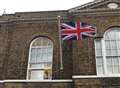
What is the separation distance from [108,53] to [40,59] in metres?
4.13

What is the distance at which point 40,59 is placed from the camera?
17.1 m

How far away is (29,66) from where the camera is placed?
16.9 metres

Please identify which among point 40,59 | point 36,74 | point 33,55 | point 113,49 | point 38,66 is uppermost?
point 113,49

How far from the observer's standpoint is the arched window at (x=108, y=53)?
15430mm

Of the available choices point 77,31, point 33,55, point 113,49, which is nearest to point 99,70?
point 113,49

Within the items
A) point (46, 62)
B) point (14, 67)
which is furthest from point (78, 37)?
point (14, 67)

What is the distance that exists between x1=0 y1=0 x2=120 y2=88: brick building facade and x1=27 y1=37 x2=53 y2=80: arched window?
0.20 feet

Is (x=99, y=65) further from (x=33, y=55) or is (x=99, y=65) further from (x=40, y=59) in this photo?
(x=33, y=55)

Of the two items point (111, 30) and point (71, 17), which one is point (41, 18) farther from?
point (111, 30)

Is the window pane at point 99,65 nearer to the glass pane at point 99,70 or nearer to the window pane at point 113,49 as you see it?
the glass pane at point 99,70

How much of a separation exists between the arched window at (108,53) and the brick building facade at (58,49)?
0.05m

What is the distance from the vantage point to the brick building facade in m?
15.4

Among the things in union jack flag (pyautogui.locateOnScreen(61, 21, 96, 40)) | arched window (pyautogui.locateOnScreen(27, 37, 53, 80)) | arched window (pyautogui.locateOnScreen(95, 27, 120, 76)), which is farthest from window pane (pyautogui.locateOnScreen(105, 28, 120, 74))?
arched window (pyautogui.locateOnScreen(27, 37, 53, 80))

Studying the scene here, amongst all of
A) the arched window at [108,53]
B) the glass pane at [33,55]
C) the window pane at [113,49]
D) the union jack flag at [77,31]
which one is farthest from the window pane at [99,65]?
the glass pane at [33,55]
